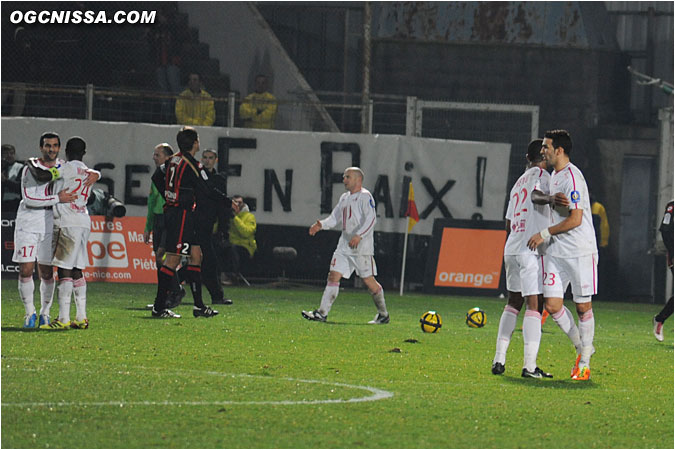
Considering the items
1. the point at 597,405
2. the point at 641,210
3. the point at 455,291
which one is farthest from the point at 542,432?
the point at 641,210

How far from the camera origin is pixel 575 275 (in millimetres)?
10242

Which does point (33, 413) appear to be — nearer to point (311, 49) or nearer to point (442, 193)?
point (442, 193)

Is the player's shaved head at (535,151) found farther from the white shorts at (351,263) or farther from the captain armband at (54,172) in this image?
the white shorts at (351,263)

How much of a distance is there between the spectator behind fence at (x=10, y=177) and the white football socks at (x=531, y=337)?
1259cm

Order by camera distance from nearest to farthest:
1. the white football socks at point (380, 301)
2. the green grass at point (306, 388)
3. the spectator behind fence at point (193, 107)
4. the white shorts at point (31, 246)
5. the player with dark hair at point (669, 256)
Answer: the green grass at point (306, 388) < the white shorts at point (31, 246) < the player with dark hair at point (669, 256) < the white football socks at point (380, 301) < the spectator behind fence at point (193, 107)

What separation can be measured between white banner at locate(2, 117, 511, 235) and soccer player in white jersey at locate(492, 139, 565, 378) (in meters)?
11.7

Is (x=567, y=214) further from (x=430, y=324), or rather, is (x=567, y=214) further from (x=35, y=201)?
(x=35, y=201)

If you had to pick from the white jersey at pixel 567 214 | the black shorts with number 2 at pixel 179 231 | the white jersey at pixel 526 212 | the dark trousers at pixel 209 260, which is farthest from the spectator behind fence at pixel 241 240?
the white jersey at pixel 567 214

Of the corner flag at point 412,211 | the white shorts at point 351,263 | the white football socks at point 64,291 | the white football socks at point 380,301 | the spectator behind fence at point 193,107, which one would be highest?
the spectator behind fence at point 193,107

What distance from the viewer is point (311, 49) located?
84.5 ft

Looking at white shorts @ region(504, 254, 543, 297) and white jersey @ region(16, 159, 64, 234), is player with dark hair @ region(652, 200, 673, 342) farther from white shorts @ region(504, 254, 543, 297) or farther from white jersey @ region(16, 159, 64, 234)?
white jersey @ region(16, 159, 64, 234)

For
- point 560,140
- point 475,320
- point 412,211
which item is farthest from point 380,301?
point 560,140

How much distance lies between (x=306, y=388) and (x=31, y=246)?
472 cm

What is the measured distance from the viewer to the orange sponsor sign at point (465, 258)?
22.3 metres
